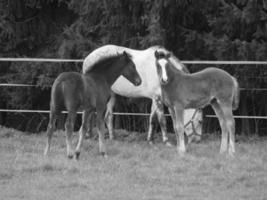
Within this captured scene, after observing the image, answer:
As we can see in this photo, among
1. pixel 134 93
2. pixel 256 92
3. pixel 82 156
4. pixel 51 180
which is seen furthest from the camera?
pixel 256 92

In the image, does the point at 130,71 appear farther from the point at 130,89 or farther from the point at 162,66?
the point at 130,89

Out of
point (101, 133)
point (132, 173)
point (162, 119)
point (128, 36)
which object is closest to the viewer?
point (132, 173)

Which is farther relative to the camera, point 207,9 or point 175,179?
point 207,9

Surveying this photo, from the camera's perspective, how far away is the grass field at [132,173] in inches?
273

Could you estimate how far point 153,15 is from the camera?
44.8 feet

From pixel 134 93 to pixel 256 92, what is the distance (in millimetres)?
2844

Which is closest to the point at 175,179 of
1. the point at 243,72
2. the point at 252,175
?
the point at 252,175

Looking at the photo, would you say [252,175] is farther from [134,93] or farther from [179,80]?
[134,93]

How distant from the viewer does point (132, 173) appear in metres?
8.06

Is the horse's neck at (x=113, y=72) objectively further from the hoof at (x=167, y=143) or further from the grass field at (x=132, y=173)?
the hoof at (x=167, y=143)

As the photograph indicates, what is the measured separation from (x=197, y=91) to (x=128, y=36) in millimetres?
5134

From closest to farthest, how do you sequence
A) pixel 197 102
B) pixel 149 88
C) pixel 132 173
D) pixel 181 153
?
pixel 132 173, pixel 181 153, pixel 197 102, pixel 149 88

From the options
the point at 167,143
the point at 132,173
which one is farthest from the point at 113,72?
the point at 132,173

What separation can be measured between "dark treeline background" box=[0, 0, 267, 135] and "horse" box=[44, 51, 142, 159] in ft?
10.8
